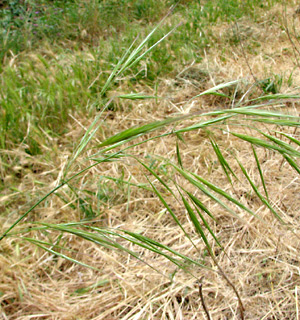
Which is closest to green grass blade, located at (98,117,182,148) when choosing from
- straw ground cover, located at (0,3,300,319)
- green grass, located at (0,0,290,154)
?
straw ground cover, located at (0,3,300,319)

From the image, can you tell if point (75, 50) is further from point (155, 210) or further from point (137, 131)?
point (137, 131)

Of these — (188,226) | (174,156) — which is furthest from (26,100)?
(188,226)

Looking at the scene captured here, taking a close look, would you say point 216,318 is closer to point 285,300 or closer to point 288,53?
point 285,300

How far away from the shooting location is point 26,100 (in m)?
2.30

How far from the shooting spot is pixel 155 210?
5.26ft

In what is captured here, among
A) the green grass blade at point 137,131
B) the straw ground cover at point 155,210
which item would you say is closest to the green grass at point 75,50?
the straw ground cover at point 155,210

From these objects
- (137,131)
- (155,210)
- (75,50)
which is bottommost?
(155,210)

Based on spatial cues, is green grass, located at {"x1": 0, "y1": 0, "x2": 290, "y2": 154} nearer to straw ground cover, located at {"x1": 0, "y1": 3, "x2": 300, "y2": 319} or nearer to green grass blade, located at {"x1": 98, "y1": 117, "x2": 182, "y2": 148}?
straw ground cover, located at {"x1": 0, "y1": 3, "x2": 300, "y2": 319}

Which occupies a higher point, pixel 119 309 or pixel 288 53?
pixel 288 53

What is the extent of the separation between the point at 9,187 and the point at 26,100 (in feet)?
2.65

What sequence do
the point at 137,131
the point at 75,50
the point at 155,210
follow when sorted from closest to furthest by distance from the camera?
1. the point at 137,131
2. the point at 155,210
3. the point at 75,50

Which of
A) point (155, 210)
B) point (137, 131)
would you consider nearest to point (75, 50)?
point (155, 210)

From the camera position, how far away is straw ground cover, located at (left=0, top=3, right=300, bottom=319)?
74cm

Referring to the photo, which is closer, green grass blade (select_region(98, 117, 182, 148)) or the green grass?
green grass blade (select_region(98, 117, 182, 148))
